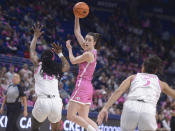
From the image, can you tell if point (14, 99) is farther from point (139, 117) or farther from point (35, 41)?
point (139, 117)

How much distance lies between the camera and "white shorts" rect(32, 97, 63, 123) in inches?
235

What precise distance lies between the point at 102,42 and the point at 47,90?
12712 mm

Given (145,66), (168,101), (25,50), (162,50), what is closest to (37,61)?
(145,66)

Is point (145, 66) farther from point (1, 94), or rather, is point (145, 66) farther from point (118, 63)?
point (118, 63)

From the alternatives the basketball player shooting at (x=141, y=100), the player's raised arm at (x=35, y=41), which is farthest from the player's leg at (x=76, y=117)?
the basketball player shooting at (x=141, y=100)

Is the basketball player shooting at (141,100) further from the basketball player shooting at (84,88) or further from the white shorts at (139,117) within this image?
the basketball player shooting at (84,88)

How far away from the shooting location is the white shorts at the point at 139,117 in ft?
14.9

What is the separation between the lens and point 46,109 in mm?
5953

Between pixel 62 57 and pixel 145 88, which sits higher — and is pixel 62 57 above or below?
above

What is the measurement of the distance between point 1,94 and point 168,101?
7342 millimetres

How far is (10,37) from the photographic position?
12758mm

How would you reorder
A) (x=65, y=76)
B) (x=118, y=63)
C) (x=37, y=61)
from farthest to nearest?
(x=118, y=63), (x=65, y=76), (x=37, y=61)

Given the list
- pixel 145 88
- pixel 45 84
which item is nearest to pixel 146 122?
pixel 145 88

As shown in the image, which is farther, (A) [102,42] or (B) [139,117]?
(A) [102,42]
